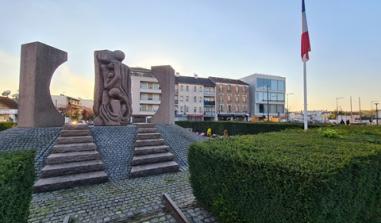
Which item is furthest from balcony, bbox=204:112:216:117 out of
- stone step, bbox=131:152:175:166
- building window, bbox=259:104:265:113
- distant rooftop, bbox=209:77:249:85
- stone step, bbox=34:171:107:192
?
stone step, bbox=34:171:107:192

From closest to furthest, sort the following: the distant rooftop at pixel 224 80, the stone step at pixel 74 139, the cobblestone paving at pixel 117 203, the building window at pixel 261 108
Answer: the cobblestone paving at pixel 117 203 → the stone step at pixel 74 139 → the distant rooftop at pixel 224 80 → the building window at pixel 261 108

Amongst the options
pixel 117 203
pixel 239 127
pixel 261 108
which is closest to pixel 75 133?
pixel 117 203

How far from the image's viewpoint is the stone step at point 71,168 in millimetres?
5657

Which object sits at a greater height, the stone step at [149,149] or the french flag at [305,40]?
the french flag at [305,40]

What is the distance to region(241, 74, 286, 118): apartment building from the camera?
176 ft

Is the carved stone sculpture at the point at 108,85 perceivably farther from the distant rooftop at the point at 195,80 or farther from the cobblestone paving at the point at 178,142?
the distant rooftop at the point at 195,80

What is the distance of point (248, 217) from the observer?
112 inches

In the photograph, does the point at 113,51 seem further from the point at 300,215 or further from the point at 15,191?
the point at 300,215

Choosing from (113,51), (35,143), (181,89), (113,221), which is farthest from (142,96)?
(113,221)

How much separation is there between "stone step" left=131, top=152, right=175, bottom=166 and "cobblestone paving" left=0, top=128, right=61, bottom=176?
267cm

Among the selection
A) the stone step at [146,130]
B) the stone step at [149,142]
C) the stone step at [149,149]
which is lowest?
the stone step at [149,149]

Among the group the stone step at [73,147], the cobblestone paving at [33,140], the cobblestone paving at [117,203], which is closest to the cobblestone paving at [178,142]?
the cobblestone paving at [117,203]

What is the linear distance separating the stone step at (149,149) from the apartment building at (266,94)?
48.9m

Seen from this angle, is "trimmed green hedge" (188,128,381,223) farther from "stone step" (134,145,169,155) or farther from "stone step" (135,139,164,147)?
"stone step" (135,139,164,147)
